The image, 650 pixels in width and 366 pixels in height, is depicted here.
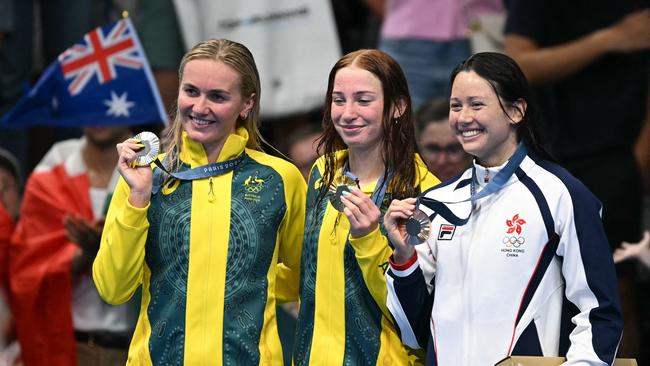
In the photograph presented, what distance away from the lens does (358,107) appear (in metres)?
5.94

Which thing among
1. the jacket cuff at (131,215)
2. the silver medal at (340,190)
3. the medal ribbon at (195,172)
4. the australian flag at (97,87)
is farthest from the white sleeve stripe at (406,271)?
the australian flag at (97,87)

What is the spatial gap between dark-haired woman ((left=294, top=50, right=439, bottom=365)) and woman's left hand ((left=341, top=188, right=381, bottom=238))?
93 mm

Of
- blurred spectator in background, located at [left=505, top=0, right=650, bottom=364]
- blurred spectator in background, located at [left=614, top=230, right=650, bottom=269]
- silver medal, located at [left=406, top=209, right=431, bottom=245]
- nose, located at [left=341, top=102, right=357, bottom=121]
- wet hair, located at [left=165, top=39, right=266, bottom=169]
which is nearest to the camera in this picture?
silver medal, located at [left=406, top=209, right=431, bottom=245]

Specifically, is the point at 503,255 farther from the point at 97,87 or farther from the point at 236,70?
the point at 97,87

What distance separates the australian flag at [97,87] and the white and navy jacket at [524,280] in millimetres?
2796

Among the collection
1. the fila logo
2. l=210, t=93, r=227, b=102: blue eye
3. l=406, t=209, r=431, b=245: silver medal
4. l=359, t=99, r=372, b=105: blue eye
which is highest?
l=210, t=93, r=227, b=102: blue eye

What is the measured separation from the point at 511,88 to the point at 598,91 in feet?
8.30

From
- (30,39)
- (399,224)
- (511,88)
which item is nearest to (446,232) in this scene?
(399,224)

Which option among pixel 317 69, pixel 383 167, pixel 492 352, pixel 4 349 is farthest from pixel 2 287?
pixel 492 352

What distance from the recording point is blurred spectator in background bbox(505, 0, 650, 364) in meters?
7.95

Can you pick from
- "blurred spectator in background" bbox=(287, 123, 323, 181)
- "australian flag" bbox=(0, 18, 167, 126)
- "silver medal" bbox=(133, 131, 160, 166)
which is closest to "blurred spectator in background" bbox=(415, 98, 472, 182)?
"blurred spectator in background" bbox=(287, 123, 323, 181)

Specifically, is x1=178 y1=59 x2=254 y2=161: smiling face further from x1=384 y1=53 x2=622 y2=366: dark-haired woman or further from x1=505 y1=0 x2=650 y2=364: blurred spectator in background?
x1=505 y1=0 x2=650 y2=364: blurred spectator in background

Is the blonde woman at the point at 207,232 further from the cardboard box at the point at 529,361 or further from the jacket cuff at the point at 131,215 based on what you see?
the cardboard box at the point at 529,361

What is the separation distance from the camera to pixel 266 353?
5.91 metres
